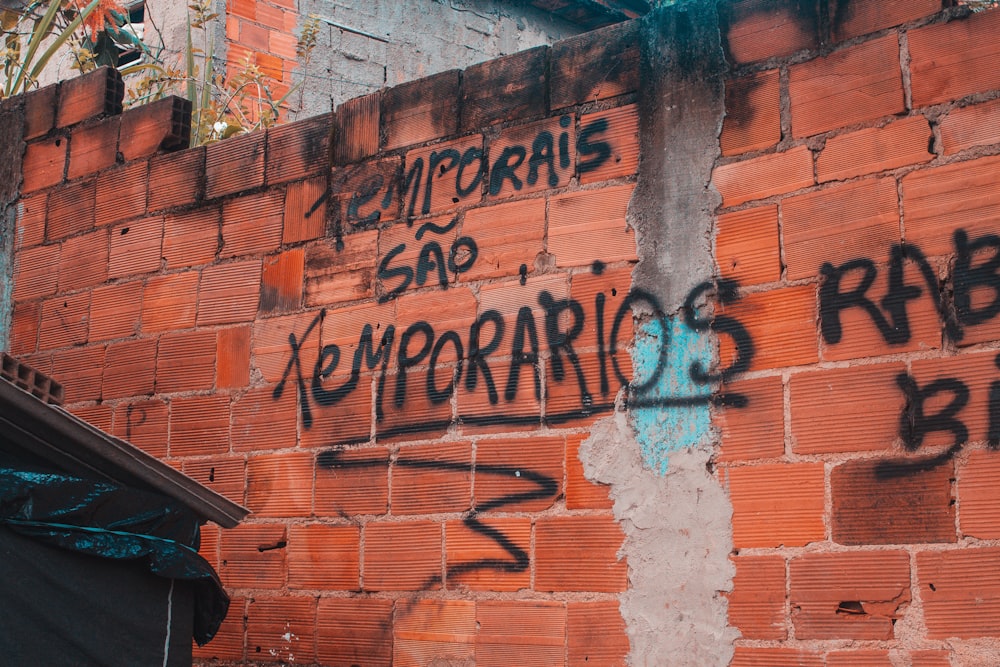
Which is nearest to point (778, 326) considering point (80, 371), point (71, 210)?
point (80, 371)

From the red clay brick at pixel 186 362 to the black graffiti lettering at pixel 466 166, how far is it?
4.36 feet

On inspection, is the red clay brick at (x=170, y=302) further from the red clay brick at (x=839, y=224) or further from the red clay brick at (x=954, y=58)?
the red clay brick at (x=954, y=58)

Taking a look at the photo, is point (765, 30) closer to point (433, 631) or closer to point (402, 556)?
point (402, 556)

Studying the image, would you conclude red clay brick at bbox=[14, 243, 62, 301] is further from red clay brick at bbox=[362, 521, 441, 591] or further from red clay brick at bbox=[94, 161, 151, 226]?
red clay brick at bbox=[362, 521, 441, 591]

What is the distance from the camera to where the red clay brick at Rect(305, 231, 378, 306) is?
461cm

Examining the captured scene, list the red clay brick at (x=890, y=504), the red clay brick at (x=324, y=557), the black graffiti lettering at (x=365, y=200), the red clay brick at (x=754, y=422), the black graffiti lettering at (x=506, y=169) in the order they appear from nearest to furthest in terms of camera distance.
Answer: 1. the red clay brick at (x=890, y=504)
2. the red clay brick at (x=754, y=422)
3. the black graffiti lettering at (x=506, y=169)
4. the red clay brick at (x=324, y=557)
5. the black graffiti lettering at (x=365, y=200)

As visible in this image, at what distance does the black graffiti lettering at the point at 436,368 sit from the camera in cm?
427

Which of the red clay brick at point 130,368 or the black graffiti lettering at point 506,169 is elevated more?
the black graffiti lettering at point 506,169

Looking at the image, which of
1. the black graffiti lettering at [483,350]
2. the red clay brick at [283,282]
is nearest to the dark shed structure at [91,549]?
the black graffiti lettering at [483,350]

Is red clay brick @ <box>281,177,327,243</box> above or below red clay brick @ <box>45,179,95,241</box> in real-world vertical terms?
below

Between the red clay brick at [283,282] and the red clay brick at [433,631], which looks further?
the red clay brick at [283,282]

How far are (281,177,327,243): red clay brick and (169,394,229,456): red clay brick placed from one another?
29.8 inches

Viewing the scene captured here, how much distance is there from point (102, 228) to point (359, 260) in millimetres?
1548

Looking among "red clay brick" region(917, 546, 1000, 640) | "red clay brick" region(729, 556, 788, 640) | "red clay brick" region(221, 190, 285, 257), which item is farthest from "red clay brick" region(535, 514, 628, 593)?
"red clay brick" region(221, 190, 285, 257)
